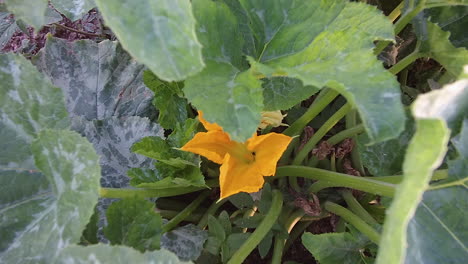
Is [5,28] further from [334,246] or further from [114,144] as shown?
[334,246]

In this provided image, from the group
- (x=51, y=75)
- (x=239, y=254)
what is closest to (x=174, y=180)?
(x=239, y=254)

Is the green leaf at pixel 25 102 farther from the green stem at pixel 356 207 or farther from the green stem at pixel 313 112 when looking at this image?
the green stem at pixel 356 207

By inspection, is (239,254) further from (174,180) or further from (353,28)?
(353,28)

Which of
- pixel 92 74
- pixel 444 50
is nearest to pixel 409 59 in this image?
pixel 444 50

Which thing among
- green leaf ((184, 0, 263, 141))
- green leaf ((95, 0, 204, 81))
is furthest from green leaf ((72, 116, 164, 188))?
green leaf ((95, 0, 204, 81))

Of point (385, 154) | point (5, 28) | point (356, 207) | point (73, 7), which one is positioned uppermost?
point (5, 28)

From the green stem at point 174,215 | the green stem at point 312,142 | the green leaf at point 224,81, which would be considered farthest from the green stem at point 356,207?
the green leaf at point 224,81
